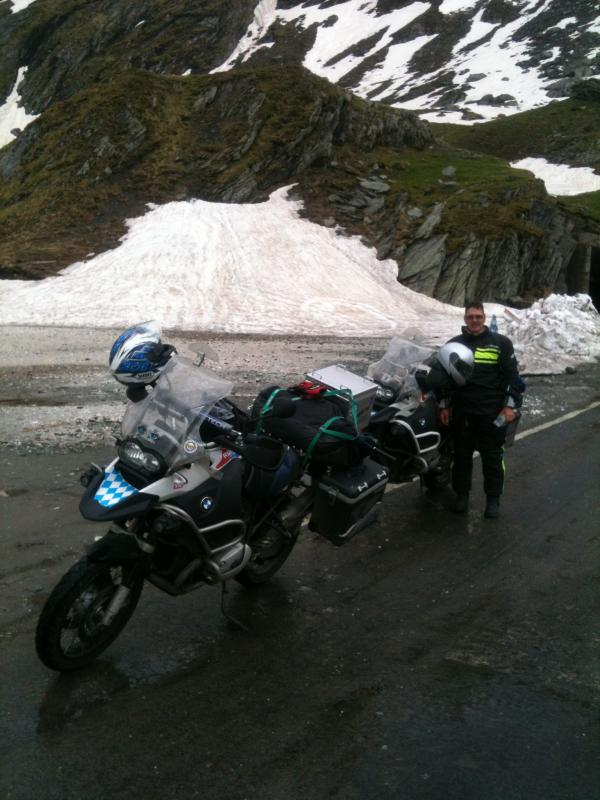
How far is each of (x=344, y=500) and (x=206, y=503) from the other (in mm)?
1208

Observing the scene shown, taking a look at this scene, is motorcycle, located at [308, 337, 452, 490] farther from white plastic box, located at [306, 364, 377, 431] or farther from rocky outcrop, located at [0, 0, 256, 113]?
rocky outcrop, located at [0, 0, 256, 113]

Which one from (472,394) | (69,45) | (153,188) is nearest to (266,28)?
(69,45)

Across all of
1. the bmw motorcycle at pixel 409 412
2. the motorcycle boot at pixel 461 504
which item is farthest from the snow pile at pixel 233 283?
the motorcycle boot at pixel 461 504

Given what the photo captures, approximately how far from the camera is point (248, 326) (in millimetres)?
19406

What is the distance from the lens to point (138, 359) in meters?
4.10

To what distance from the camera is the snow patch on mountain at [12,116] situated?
209ft

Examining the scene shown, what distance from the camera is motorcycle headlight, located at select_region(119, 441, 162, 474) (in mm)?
3618

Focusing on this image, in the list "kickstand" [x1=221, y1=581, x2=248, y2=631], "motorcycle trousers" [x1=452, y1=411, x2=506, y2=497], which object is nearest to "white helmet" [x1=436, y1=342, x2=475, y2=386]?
"motorcycle trousers" [x1=452, y1=411, x2=506, y2=497]

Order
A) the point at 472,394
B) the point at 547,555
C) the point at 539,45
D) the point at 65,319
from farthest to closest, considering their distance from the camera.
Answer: the point at 539,45 < the point at 65,319 < the point at 472,394 < the point at 547,555

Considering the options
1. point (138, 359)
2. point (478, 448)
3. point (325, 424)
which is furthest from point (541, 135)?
point (138, 359)

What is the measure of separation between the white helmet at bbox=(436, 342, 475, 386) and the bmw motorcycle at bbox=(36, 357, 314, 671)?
2556 millimetres

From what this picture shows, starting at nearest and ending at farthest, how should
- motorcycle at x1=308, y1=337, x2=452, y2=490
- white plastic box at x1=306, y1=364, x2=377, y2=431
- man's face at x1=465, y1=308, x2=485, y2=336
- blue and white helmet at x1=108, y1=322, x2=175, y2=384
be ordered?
1. blue and white helmet at x1=108, y1=322, x2=175, y2=384
2. white plastic box at x1=306, y1=364, x2=377, y2=431
3. motorcycle at x1=308, y1=337, x2=452, y2=490
4. man's face at x1=465, y1=308, x2=485, y2=336

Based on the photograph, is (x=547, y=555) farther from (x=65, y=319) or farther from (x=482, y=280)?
(x=482, y=280)

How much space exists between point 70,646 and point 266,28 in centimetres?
11224
